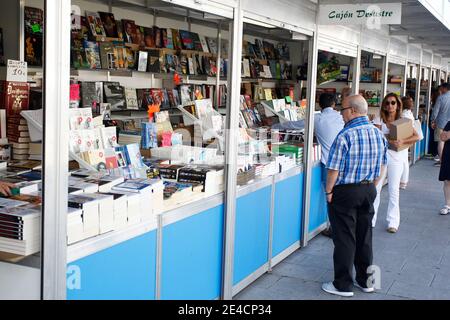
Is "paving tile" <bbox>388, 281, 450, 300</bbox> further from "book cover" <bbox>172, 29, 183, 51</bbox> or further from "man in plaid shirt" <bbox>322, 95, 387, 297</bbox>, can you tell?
"book cover" <bbox>172, 29, 183, 51</bbox>

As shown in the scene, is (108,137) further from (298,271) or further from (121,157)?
(298,271)

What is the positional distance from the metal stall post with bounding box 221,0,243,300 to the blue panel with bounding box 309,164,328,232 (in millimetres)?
1977

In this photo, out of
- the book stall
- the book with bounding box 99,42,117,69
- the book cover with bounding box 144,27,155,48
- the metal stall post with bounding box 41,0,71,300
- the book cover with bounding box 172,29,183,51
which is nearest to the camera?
the metal stall post with bounding box 41,0,71,300

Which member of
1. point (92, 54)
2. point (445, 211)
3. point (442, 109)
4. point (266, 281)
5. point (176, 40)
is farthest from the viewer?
point (442, 109)

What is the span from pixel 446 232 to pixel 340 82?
10.5ft

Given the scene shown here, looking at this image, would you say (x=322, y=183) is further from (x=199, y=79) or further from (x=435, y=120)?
(x=435, y=120)

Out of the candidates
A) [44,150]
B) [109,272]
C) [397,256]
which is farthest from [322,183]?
[44,150]

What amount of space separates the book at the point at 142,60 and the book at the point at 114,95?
0.35 m

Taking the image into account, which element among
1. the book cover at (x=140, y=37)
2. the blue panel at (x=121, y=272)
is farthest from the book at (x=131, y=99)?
the blue panel at (x=121, y=272)

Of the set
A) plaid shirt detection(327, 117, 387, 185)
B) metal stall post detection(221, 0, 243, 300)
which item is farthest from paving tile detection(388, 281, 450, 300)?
metal stall post detection(221, 0, 243, 300)

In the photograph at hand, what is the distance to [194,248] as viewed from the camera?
3.64 meters

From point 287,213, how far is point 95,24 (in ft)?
8.63

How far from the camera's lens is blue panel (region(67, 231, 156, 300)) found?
267 centimetres

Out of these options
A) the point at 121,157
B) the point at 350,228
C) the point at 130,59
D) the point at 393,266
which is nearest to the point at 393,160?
the point at 393,266
